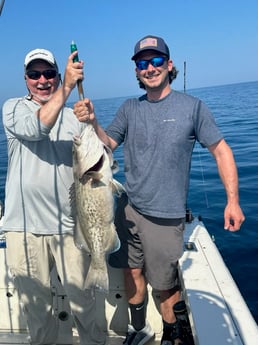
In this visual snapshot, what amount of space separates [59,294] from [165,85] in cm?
242

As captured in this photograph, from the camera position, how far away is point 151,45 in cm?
321

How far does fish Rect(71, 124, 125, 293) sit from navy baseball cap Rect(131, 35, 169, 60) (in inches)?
42.4

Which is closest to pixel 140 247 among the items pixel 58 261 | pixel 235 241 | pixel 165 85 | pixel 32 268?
pixel 58 261

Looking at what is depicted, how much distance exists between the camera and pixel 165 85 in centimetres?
330

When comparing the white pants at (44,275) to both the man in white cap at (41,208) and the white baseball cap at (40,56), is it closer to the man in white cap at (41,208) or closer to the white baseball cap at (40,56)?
the man in white cap at (41,208)

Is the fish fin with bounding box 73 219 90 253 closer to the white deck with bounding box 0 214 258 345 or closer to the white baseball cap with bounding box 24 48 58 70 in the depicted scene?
the white deck with bounding box 0 214 258 345

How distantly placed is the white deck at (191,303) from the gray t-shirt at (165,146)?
606 millimetres

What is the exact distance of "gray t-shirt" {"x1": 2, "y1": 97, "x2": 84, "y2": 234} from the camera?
2.91 m

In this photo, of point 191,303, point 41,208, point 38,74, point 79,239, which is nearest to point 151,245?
point 191,303

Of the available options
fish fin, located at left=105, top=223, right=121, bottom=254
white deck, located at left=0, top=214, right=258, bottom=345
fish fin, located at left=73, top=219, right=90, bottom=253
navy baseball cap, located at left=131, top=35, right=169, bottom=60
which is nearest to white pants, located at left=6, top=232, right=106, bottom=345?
fish fin, located at left=73, top=219, right=90, bottom=253

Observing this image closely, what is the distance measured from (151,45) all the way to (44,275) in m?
2.28

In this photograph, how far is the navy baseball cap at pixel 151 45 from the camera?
3.21m

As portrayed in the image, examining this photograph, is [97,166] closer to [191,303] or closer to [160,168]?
[160,168]

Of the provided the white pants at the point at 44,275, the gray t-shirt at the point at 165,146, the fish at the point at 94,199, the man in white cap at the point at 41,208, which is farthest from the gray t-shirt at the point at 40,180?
the gray t-shirt at the point at 165,146
